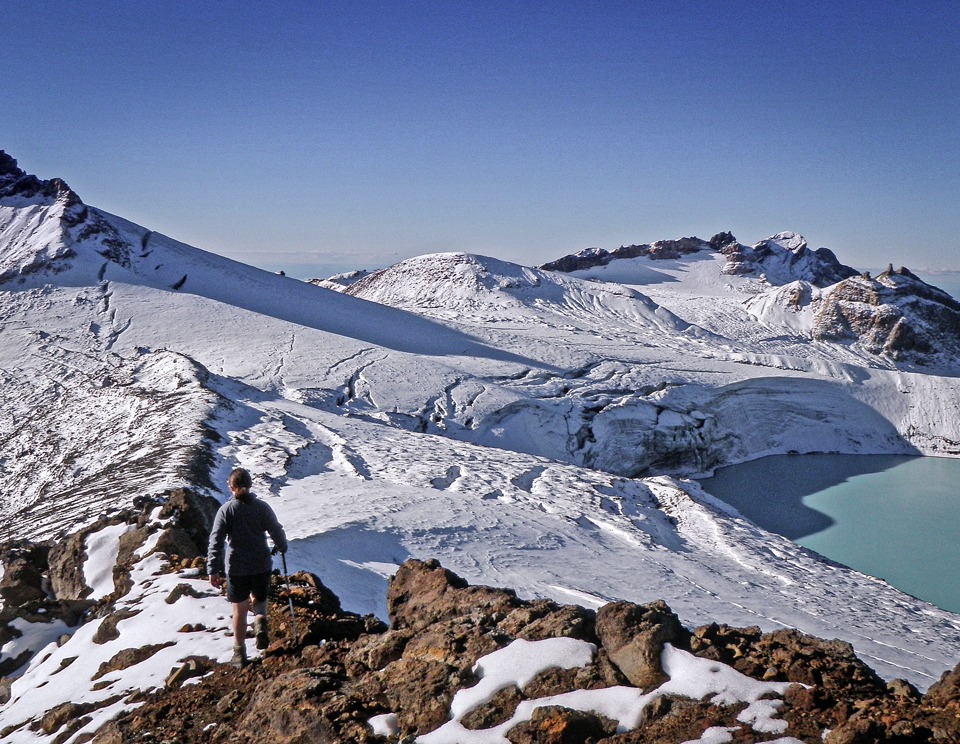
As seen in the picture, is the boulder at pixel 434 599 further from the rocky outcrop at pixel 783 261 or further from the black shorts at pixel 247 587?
the rocky outcrop at pixel 783 261

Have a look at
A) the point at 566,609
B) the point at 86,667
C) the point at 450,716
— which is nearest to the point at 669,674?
the point at 566,609

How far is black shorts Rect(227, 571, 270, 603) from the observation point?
19.9 feet

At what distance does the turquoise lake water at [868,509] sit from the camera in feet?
57.0

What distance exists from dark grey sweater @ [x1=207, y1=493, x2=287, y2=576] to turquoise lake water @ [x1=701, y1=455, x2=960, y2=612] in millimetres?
15331

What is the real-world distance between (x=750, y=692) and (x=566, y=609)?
4.76ft

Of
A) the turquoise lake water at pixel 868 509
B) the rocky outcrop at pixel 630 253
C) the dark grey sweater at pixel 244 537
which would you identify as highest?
the rocky outcrop at pixel 630 253

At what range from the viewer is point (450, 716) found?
14.8ft

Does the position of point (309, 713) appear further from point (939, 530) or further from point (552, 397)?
point (552, 397)

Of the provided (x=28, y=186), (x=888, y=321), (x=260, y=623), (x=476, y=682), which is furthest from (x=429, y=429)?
(x=888, y=321)

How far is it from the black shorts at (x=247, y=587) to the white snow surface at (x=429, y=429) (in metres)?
0.46

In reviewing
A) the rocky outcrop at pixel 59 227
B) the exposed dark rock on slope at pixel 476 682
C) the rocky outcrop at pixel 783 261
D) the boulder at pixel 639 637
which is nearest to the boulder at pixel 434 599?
the exposed dark rock on slope at pixel 476 682

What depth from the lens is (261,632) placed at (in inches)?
235

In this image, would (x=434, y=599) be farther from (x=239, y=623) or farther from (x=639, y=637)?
(x=639, y=637)

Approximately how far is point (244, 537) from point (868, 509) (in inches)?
877
